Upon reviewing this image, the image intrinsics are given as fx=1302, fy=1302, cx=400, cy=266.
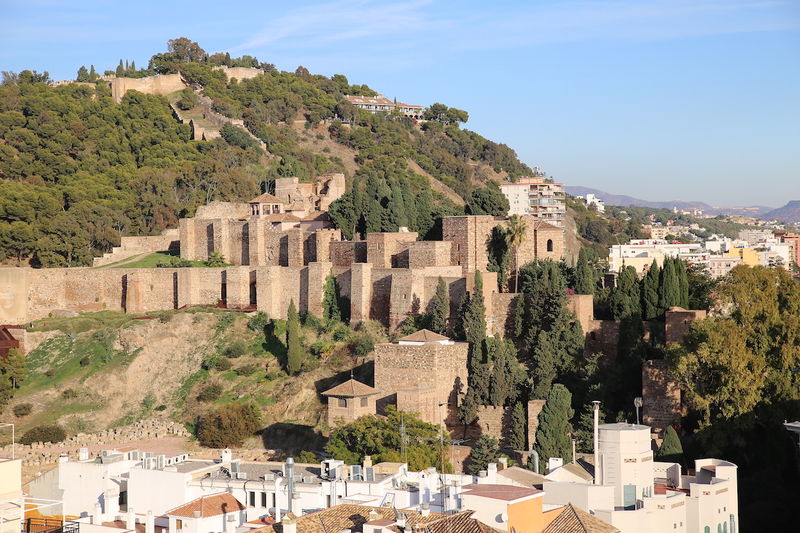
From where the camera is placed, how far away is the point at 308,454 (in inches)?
1180

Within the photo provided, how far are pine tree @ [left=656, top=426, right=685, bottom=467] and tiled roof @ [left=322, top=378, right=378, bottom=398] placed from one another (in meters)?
7.56

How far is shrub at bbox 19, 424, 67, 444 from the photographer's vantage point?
3566cm

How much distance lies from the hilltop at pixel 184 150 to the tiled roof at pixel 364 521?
21.8 meters

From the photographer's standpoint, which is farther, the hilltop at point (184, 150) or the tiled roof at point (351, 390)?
the hilltop at point (184, 150)

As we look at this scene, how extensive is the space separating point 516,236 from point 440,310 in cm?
337

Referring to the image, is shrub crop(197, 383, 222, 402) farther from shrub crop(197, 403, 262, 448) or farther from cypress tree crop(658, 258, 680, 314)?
cypress tree crop(658, 258, 680, 314)

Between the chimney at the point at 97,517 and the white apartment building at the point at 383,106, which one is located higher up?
the white apartment building at the point at 383,106

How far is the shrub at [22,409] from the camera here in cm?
3703

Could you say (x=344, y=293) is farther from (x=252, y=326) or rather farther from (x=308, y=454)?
(x=308, y=454)

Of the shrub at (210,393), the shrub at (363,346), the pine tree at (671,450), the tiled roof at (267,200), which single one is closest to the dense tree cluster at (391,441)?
the pine tree at (671,450)

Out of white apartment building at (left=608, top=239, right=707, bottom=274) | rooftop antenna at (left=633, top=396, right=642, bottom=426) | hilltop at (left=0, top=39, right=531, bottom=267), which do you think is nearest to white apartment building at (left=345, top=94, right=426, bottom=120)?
hilltop at (left=0, top=39, right=531, bottom=267)

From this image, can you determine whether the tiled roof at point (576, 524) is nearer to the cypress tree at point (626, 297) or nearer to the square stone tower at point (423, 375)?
the square stone tower at point (423, 375)

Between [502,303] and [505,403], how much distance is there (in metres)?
3.38

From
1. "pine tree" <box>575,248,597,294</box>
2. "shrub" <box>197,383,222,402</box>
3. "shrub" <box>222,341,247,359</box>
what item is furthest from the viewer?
"shrub" <box>222,341,247,359</box>
